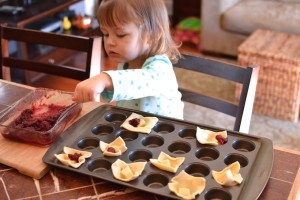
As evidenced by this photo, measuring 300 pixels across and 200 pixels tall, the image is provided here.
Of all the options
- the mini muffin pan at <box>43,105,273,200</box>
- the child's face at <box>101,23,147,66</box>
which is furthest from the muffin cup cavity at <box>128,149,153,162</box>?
the child's face at <box>101,23,147,66</box>

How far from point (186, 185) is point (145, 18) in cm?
51

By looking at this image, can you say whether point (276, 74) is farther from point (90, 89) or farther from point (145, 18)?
point (90, 89)

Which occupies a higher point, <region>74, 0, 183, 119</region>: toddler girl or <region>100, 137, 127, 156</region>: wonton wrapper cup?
<region>74, 0, 183, 119</region>: toddler girl

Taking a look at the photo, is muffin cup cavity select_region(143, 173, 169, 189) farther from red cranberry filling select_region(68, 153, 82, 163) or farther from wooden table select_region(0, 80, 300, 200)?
red cranberry filling select_region(68, 153, 82, 163)

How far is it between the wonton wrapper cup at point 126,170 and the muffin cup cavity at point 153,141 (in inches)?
3.8

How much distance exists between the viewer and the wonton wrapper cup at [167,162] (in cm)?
88

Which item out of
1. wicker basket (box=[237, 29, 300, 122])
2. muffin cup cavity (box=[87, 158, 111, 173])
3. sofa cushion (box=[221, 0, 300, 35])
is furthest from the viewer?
sofa cushion (box=[221, 0, 300, 35])

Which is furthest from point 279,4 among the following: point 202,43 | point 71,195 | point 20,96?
point 71,195

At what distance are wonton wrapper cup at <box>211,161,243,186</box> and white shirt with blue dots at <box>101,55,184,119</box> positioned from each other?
0.99 ft

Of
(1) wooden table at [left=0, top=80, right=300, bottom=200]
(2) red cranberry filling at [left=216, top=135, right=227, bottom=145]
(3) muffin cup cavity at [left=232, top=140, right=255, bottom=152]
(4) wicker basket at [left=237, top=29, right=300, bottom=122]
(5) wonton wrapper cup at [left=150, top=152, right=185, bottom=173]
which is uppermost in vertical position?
(2) red cranberry filling at [left=216, top=135, right=227, bottom=145]

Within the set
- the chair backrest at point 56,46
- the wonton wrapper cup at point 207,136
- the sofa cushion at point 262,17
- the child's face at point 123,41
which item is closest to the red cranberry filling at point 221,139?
the wonton wrapper cup at point 207,136

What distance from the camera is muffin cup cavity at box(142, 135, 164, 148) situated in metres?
0.99

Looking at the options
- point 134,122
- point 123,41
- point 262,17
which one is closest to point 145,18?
point 123,41

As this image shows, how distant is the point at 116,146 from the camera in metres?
0.97
